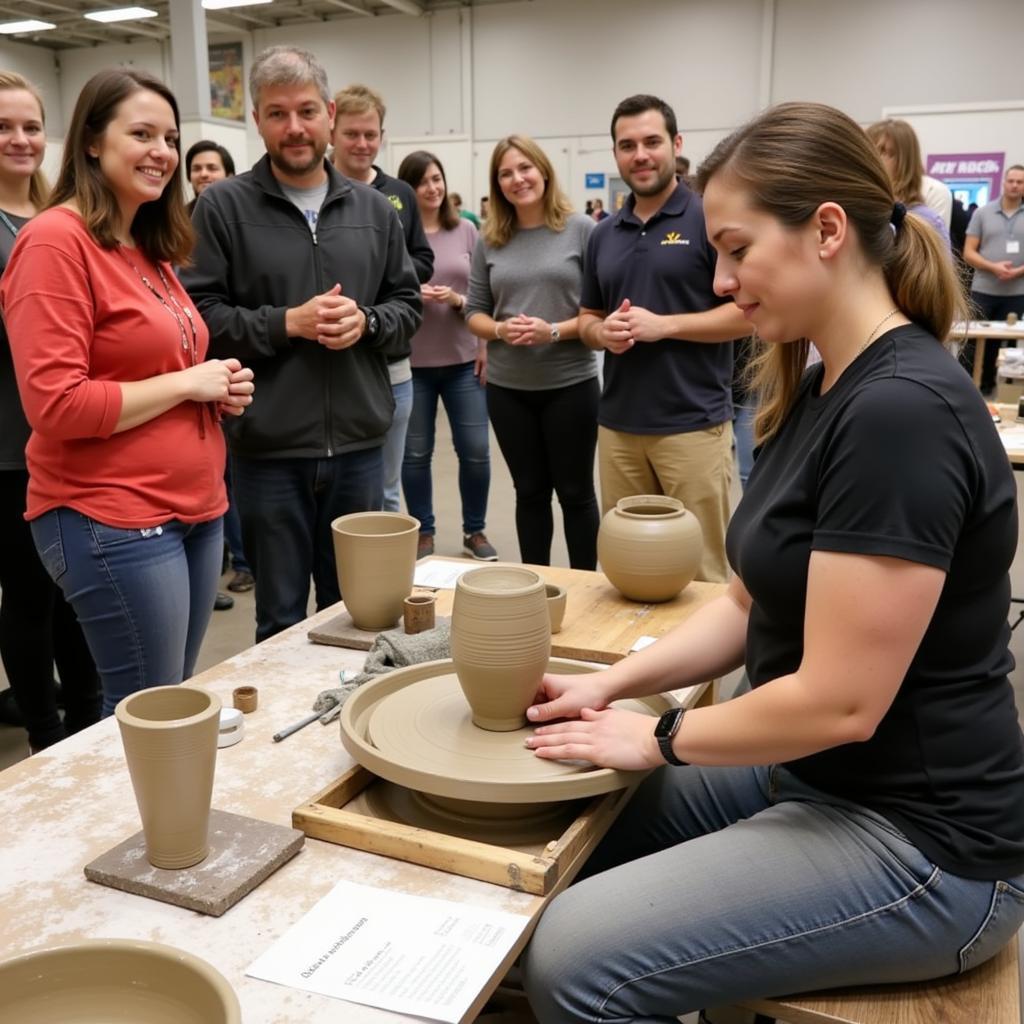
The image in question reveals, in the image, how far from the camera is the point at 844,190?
3.67ft

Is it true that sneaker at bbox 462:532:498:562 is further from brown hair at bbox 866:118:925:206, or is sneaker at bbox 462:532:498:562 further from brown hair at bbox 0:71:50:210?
brown hair at bbox 0:71:50:210

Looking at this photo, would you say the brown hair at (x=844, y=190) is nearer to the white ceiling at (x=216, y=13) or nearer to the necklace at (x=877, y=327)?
the necklace at (x=877, y=327)

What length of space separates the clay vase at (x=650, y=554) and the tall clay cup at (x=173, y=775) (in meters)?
1.02

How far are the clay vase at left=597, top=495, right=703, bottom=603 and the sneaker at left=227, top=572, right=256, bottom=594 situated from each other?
2312mm

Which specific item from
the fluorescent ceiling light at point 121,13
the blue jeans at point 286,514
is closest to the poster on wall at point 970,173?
the fluorescent ceiling light at point 121,13

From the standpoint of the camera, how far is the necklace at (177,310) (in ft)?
5.87

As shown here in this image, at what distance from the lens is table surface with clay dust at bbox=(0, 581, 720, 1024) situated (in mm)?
906

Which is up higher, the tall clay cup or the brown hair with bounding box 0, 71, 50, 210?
the brown hair with bounding box 0, 71, 50, 210

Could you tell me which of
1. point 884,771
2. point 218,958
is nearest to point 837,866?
point 884,771

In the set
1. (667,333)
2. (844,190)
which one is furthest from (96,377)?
(667,333)

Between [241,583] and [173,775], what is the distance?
3.05m

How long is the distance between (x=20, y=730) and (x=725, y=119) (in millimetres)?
9700

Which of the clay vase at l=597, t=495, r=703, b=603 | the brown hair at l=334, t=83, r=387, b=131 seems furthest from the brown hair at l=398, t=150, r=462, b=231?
the clay vase at l=597, t=495, r=703, b=603

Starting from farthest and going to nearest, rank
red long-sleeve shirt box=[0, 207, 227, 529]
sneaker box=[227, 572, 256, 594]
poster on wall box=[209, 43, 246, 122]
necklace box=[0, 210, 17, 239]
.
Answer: poster on wall box=[209, 43, 246, 122] < sneaker box=[227, 572, 256, 594] < necklace box=[0, 210, 17, 239] < red long-sleeve shirt box=[0, 207, 227, 529]
